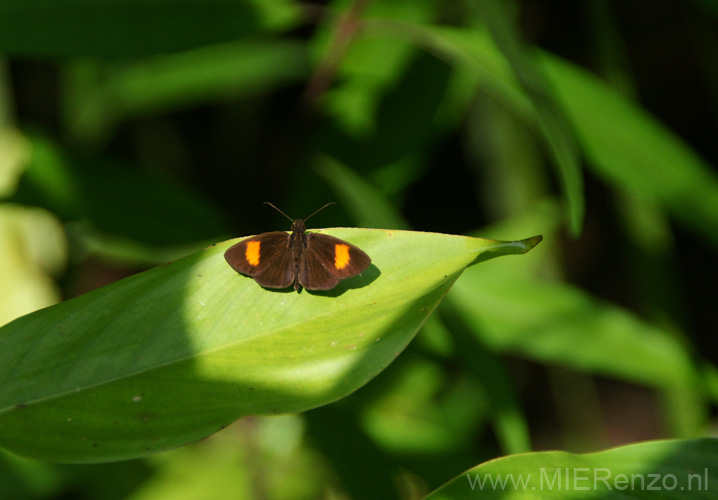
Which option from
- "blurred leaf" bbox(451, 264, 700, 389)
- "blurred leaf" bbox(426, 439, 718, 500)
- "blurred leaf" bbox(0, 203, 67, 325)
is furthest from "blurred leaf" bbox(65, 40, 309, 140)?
"blurred leaf" bbox(426, 439, 718, 500)

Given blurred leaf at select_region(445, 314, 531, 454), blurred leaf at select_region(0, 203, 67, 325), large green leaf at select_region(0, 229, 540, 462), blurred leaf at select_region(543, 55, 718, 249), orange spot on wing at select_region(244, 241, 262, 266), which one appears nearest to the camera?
large green leaf at select_region(0, 229, 540, 462)

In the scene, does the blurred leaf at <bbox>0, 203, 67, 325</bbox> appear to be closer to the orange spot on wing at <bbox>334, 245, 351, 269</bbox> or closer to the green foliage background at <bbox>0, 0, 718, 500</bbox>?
the green foliage background at <bbox>0, 0, 718, 500</bbox>

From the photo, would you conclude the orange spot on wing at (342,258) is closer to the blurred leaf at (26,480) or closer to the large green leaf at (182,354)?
the large green leaf at (182,354)

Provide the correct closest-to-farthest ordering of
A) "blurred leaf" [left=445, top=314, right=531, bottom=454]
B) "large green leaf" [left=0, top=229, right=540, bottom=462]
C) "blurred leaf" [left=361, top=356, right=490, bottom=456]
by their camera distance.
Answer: "large green leaf" [left=0, top=229, right=540, bottom=462], "blurred leaf" [left=445, top=314, right=531, bottom=454], "blurred leaf" [left=361, top=356, right=490, bottom=456]

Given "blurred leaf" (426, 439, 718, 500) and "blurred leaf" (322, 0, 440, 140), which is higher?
"blurred leaf" (322, 0, 440, 140)

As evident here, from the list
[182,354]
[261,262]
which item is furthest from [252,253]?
[182,354]

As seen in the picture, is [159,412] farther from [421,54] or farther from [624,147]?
[421,54]
